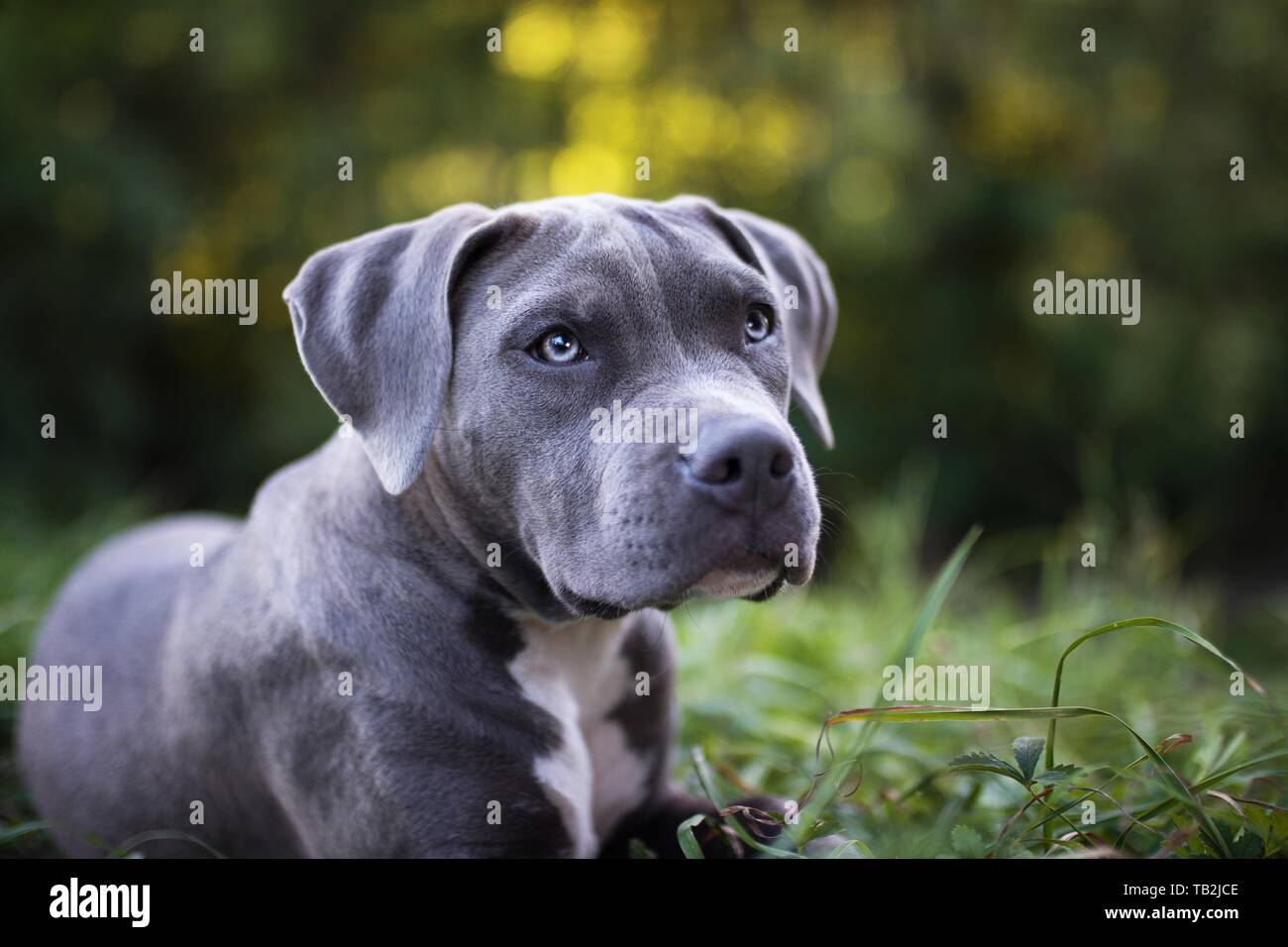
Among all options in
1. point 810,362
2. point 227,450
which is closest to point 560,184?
point 227,450

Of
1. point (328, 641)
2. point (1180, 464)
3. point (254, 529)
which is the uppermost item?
point (1180, 464)

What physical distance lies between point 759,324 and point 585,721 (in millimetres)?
1120

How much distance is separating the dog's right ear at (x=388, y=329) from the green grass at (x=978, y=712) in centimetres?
118

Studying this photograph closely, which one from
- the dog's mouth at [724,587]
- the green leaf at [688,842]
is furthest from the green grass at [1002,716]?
the dog's mouth at [724,587]

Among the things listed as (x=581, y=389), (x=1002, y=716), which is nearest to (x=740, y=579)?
(x=581, y=389)

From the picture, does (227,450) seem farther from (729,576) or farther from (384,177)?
(729,576)

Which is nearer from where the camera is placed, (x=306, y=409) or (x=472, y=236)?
(x=472, y=236)

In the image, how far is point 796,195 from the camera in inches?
446

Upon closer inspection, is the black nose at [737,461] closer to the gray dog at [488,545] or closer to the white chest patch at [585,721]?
the gray dog at [488,545]

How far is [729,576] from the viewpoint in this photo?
2570mm

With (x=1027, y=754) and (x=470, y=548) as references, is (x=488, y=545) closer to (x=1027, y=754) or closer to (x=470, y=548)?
(x=470, y=548)

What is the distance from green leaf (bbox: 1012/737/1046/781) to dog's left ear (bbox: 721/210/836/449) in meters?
1.00

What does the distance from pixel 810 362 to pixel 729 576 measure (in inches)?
42.8

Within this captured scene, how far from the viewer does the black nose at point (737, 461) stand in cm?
246
